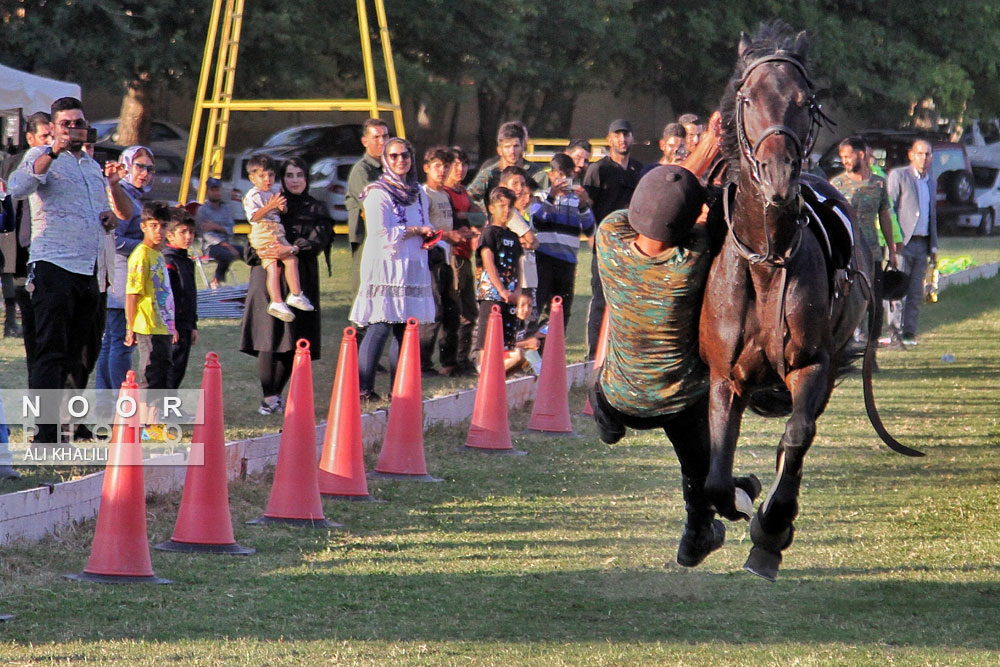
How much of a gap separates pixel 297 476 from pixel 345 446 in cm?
70

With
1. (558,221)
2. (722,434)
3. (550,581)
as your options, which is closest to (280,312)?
(558,221)

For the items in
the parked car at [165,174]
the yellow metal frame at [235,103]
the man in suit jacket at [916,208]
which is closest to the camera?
the man in suit jacket at [916,208]

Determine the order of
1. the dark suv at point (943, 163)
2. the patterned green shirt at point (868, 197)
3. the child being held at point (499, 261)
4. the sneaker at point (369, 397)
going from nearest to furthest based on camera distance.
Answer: the sneaker at point (369, 397)
the child being held at point (499, 261)
the patterned green shirt at point (868, 197)
the dark suv at point (943, 163)

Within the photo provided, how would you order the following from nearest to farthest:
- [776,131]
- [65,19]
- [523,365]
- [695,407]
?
[776,131] < [695,407] < [523,365] < [65,19]

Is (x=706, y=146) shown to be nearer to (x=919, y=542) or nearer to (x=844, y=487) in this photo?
(x=919, y=542)

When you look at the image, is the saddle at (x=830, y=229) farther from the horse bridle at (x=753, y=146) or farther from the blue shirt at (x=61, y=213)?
the blue shirt at (x=61, y=213)

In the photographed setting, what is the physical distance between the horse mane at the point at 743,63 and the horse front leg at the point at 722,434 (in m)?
0.78

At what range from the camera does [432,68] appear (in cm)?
2786

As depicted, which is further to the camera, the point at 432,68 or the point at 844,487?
the point at 432,68

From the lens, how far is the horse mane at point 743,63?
5219 mm

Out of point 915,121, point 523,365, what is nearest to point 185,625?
point 523,365

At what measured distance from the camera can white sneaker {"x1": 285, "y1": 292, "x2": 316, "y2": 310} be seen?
10414 millimetres

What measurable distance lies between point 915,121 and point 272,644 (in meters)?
35.7

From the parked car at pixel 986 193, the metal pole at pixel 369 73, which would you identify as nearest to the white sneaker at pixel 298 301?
the metal pole at pixel 369 73
